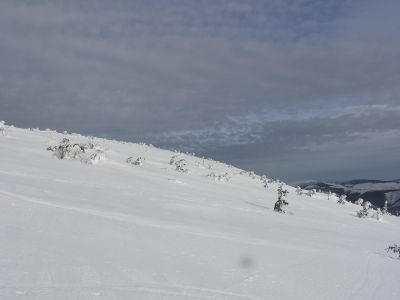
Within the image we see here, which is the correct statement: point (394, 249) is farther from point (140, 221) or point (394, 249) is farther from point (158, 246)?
point (158, 246)

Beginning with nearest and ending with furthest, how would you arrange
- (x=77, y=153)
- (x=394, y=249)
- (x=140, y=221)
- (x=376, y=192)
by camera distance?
(x=140, y=221) < (x=394, y=249) < (x=77, y=153) < (x=376, y=192)

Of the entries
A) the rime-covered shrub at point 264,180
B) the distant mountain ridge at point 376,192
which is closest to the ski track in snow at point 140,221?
the rime-covered shrub at point 264,180

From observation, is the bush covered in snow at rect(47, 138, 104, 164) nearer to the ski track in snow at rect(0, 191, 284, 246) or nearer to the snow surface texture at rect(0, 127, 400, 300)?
the snow surface texture at rect(0, 127, 400, 300)

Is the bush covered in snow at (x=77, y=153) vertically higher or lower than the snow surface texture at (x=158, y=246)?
higher

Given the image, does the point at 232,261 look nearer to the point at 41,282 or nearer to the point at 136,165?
the point at 41,282

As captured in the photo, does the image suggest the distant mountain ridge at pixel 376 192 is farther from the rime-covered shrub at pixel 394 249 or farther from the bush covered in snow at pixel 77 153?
the rime-covered shrub at pixel 394 249

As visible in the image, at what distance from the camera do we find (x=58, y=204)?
10.0 meters

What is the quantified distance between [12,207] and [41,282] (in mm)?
3606

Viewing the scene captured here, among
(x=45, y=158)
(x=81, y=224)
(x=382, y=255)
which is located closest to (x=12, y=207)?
(x=81, y=224)

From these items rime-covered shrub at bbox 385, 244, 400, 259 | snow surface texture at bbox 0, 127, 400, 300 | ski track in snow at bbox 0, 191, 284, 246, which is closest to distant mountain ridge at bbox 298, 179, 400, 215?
snow surface texture at bbox 0, 127, 400, 300

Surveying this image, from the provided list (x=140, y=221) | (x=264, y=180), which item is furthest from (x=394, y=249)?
(x=264, y=180)

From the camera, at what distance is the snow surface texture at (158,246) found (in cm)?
593

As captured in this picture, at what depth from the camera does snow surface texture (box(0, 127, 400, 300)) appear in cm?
593

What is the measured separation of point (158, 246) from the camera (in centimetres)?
818
